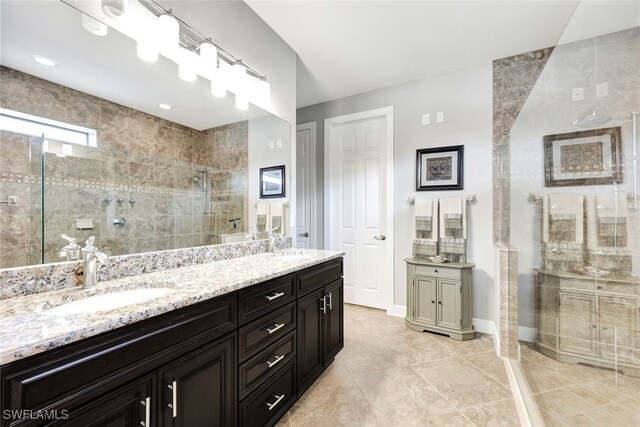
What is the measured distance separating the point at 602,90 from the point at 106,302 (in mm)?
2642

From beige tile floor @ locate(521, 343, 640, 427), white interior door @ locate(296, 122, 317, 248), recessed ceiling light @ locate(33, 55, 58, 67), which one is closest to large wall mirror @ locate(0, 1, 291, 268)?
recessed ceiling light @ locate(33, 55, 58, 67)

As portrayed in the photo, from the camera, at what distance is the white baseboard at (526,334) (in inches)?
74.9

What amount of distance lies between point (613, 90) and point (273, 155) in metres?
2.18

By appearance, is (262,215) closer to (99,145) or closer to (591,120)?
→ (99,145)

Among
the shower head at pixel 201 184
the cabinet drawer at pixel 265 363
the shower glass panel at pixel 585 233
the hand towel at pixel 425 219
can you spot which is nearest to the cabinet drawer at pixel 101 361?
the cabinet drawer at pixel 265 363

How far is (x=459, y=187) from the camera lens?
2.88 m

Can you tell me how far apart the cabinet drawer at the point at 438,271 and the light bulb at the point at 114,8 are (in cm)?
293

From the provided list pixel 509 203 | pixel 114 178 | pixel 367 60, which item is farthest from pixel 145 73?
pixel 509 203

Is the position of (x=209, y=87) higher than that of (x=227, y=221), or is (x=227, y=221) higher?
(x=209, y=87)

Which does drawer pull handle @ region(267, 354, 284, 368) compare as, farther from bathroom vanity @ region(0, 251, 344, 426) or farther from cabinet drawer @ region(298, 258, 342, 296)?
cabinet drawer @ region(298, 258, 342, 296)

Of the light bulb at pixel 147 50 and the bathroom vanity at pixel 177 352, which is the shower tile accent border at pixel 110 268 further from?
the light bulb at pixel 147 50

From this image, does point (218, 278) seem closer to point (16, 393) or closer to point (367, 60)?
point (16, 393)

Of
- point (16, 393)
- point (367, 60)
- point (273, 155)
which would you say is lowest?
point (16, 393)

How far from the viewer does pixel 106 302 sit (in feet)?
3.55
